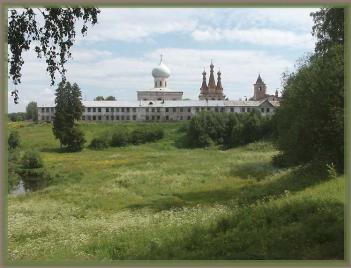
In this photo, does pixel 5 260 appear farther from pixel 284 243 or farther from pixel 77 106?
pixel 284 243

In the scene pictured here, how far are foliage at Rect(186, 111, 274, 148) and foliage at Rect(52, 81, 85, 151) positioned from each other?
13.4 feet

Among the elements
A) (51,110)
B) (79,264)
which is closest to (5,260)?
(79,264)

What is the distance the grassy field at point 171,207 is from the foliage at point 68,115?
419 mm

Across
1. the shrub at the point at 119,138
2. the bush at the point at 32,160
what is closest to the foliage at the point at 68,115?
the bush at the point at 32,160

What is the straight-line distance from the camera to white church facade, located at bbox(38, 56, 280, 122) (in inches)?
506

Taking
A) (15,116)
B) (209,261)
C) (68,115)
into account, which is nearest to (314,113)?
(68,115)

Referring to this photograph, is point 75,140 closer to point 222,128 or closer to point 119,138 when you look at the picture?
point 119,138

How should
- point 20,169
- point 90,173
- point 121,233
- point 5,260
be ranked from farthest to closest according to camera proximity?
point 90,173 → point 20,169 → point 121,233 → point 5,260

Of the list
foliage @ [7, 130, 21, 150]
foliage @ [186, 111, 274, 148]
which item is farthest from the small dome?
foliage @ [7, 130, 21, 150]

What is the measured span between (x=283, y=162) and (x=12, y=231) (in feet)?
44.8

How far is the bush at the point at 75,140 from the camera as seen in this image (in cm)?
1486

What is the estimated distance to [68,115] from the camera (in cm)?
1274

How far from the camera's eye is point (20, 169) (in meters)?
14.4

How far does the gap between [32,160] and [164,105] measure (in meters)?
5.94
